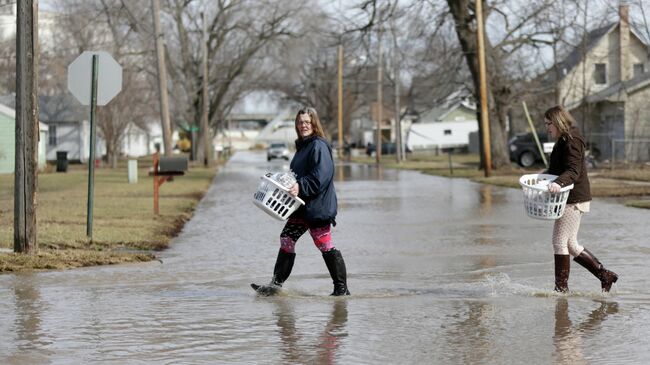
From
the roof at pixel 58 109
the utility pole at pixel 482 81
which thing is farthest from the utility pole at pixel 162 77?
the roof at pixel 58 109

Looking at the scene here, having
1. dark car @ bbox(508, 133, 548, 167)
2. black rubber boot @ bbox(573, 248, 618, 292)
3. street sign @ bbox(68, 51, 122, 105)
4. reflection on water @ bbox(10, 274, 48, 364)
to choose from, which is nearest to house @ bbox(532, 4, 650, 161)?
A: dark car @ bbox(508, 133, 548, 167)

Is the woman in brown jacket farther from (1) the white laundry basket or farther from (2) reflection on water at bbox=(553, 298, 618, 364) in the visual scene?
(1) the white laundry basket

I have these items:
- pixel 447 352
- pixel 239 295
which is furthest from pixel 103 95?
pixel 447 352

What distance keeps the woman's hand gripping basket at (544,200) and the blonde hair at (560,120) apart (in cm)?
42

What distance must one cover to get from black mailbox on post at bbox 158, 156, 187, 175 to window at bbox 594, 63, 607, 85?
4823 centimetres

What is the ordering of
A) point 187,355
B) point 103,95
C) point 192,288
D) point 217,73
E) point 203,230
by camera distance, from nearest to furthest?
point 187,355 < point 192,288 < point 103,95 < point 203,230 < point 217,73

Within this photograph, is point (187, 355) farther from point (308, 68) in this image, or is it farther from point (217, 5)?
point (308, 68)

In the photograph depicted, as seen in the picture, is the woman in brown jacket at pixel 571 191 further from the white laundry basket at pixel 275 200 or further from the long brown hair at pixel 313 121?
the white laundry basket at pixel 275 200

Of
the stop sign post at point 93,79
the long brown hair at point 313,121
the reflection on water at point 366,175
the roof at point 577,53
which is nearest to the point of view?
the long brown hair at point 313,121

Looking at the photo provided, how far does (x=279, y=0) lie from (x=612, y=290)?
186 feet

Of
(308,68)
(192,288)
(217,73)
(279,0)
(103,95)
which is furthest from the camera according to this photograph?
(308,68)

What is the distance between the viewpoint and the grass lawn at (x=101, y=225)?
13.8 meters

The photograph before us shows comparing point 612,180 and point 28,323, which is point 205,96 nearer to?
point 612,180

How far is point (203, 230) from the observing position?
1927 centimetres
